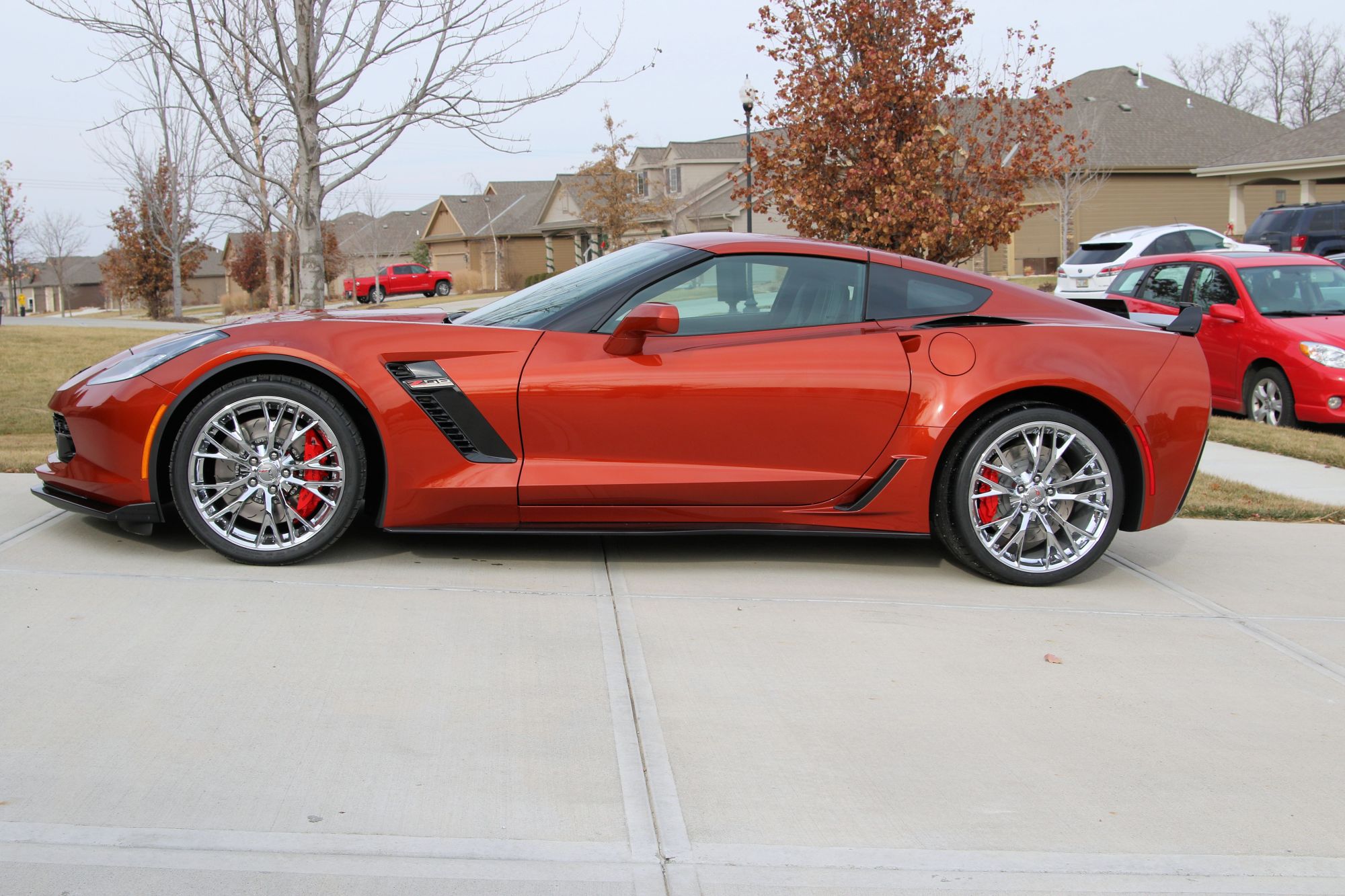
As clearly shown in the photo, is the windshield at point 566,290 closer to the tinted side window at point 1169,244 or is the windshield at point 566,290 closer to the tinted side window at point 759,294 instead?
the tinted side window at point 759,294

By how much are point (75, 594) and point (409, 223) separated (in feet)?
234

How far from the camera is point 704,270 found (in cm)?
482

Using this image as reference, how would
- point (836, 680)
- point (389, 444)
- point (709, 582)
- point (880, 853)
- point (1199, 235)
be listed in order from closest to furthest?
point (880, 853) < point (836, 680) < point (389, 444) < point (709, 582) < point (1199, 235)

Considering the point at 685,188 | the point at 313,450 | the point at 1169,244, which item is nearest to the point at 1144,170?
the point at 685,188

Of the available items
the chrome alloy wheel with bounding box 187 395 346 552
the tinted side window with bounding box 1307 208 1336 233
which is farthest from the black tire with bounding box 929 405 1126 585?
the tinted side window with bounding box 1307 208 1336 233

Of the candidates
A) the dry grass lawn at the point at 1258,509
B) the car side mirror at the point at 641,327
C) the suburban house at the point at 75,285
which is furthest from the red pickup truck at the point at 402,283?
the car side mirror at the point at 641,327

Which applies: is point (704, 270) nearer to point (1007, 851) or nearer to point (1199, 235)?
point (1007, 851)

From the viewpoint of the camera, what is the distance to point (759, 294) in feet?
16.0

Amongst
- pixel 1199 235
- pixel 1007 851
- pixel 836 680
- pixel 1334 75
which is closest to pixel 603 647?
pixel 836 680

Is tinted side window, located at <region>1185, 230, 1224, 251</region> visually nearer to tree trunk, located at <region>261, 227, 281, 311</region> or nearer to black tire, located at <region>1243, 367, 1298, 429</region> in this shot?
black tire, located at <region>1243, 367, 1298, 429</region>

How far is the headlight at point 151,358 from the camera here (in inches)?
180

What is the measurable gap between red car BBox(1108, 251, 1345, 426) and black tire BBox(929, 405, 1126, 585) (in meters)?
4.80

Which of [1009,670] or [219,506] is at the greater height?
[219,506]

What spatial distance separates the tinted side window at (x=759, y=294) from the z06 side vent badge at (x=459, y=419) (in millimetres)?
657
